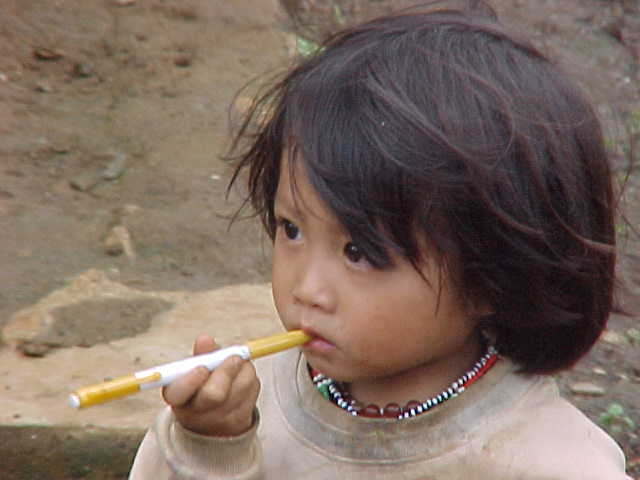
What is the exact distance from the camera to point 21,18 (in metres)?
4.05

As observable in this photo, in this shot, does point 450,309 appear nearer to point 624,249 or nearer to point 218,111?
point 624,249

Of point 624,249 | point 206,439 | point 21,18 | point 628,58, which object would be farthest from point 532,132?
point 628,58

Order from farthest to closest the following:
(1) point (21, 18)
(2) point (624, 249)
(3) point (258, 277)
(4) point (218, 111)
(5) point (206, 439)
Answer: (1) point (21, 18)
(4) point (218, 111)
(2) point (624, 249)
(3) point (258, 277)
(5) point (206, 439)

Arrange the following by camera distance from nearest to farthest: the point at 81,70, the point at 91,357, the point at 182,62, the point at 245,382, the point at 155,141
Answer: the point at 245,382 < the point at 91,357 < the point at 155,141 < the point at 81,70 < the point at 182,62

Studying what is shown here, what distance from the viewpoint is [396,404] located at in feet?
5.57

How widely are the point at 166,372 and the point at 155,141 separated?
7.15ft

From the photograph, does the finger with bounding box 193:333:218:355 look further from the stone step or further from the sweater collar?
the stone step

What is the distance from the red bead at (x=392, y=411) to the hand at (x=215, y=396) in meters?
0.20

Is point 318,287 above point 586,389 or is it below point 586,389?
above

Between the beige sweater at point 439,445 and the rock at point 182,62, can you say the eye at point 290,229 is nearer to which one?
the beige sweater at point 439,445

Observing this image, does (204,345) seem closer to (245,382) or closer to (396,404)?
(245,382)

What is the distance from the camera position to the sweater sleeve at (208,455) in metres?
1.62

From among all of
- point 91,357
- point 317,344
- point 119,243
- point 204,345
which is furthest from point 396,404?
point 119,243

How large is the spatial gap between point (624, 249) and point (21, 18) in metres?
2.16
